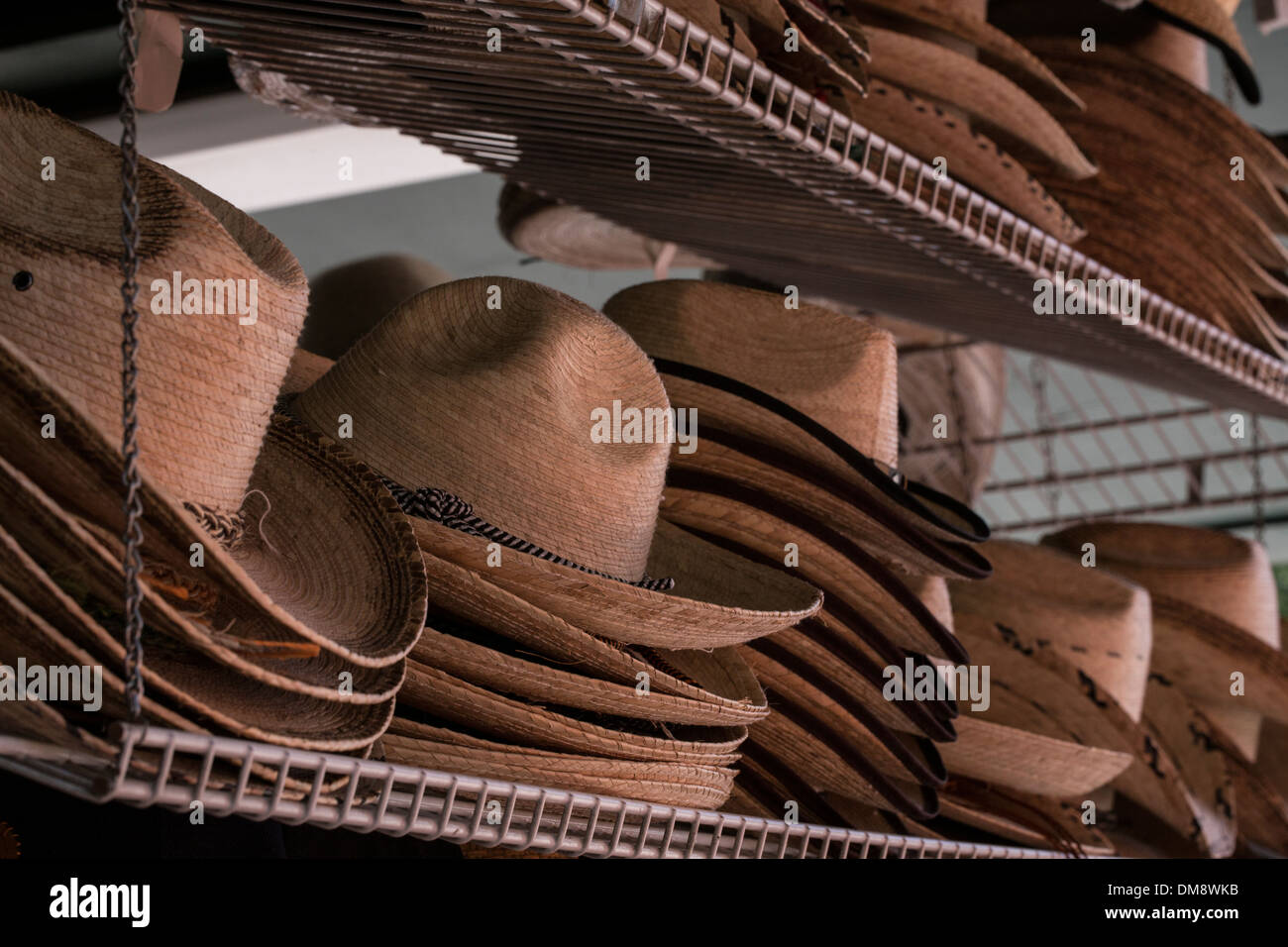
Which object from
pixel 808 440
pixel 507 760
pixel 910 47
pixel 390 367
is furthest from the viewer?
pixel 910 47

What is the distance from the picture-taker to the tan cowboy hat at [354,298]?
1.96 meters

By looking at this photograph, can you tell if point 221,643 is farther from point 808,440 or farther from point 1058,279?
point 1058,279

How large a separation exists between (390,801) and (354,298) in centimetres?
137

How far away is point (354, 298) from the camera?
2.00m

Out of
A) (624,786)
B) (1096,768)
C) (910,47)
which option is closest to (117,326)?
(624,786)

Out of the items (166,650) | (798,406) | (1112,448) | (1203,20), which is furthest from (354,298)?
(1112,448)

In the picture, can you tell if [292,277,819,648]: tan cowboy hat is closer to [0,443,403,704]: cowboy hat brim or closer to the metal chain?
[0,443,403,704]: cowboy hat brim

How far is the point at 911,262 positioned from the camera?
1419 mm

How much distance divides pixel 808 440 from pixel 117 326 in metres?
0.62

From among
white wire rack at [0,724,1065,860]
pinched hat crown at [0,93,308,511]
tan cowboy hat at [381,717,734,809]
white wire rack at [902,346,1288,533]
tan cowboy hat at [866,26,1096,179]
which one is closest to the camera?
white wire rack at [0,724,1065,860]

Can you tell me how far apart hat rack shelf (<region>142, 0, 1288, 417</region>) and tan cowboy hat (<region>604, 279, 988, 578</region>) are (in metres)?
0.09

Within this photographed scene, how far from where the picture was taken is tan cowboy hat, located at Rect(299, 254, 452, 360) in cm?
196

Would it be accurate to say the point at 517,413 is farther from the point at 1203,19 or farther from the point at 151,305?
the point at 1203,19

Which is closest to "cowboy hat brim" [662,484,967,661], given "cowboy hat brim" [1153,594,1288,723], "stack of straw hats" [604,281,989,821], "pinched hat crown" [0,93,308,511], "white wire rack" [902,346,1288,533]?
"stack of straw hats" [604,281,989,821]
